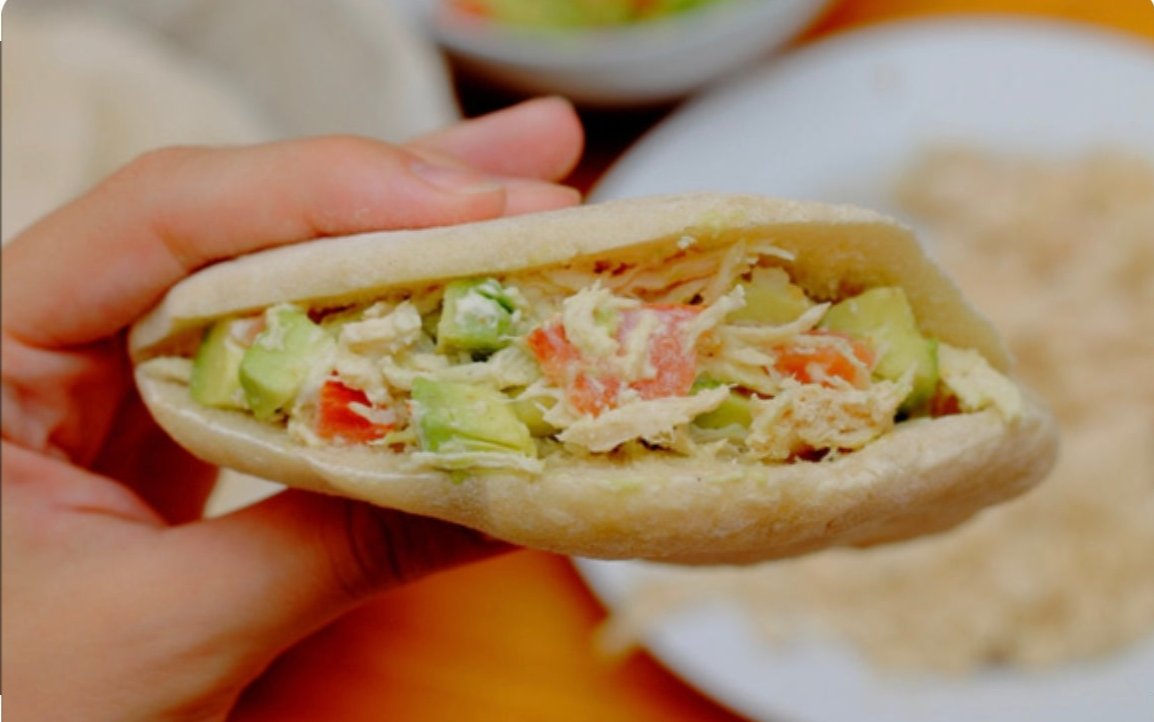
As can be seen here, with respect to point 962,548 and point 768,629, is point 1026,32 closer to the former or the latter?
point 962,548

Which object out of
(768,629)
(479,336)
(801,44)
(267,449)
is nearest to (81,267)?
(267,449)

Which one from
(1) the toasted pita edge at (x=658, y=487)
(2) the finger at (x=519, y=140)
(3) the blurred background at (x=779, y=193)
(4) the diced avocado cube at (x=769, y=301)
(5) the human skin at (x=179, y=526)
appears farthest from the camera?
(3) the blurred background at (x=779, y=193)

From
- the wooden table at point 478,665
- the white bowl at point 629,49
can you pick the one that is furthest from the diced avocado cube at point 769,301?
the white bowl at point 629,49

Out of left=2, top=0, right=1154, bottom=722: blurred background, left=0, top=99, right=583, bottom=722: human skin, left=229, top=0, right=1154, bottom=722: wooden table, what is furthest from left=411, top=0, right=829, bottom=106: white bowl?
left=0, top=99, right=583, bottom=722: human skin

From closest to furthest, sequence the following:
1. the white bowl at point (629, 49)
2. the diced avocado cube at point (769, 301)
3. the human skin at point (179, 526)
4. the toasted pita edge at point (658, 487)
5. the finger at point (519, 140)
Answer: the toasted pita edge at point (658, 487), the diced avocado cube at point (769, 301), the human skin at point (179, 526), the finger at point (519, 140), the white bowl at point (629, 49)

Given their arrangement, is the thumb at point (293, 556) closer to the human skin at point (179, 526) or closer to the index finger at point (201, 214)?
the human skin at point (179, 526)

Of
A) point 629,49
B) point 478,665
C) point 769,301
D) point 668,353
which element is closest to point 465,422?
point 668,353

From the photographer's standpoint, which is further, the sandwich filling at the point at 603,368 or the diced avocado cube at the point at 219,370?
the diced avocado cube at the point at 219,370
